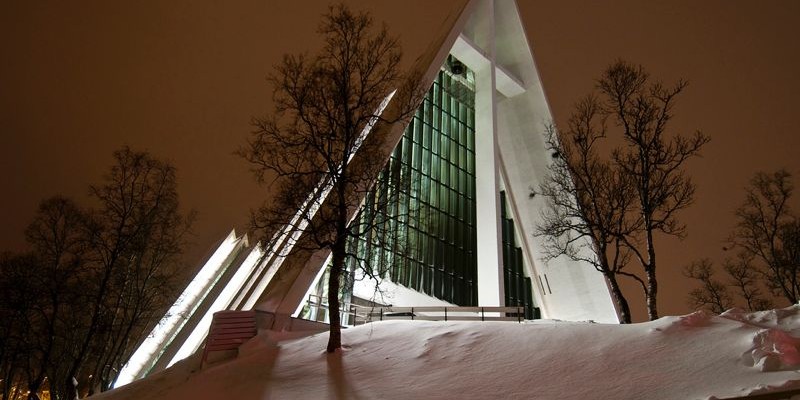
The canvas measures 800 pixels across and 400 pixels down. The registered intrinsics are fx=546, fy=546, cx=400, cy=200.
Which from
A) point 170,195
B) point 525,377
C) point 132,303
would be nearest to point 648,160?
point 525,377

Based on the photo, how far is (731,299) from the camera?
65.9 ft

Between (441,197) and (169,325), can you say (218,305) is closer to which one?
(169,325)

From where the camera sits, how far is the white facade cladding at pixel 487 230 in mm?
19422

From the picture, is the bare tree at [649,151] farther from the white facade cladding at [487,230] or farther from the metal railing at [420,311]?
the white facade cladding at [487,230]

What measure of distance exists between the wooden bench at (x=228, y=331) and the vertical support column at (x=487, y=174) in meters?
9.27

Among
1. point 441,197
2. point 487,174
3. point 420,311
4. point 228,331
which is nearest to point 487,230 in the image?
point 487,174

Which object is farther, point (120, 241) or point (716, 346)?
point (120, 241)

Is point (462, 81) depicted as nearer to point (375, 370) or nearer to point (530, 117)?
point (530, 117)

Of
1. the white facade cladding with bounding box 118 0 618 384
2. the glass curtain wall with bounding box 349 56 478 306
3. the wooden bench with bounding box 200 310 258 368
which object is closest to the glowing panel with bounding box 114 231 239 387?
the white facade cladding with bounding box 118 0 618 384

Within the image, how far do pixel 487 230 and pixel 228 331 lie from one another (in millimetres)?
11221

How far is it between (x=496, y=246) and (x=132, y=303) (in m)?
12.0

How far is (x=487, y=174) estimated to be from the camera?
2128 centimetres

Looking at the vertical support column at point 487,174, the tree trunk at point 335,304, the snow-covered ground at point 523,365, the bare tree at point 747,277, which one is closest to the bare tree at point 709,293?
the bare tree at point 747,277

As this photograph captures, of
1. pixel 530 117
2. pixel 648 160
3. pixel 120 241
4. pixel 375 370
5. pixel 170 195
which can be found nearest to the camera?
pixel 375 370
